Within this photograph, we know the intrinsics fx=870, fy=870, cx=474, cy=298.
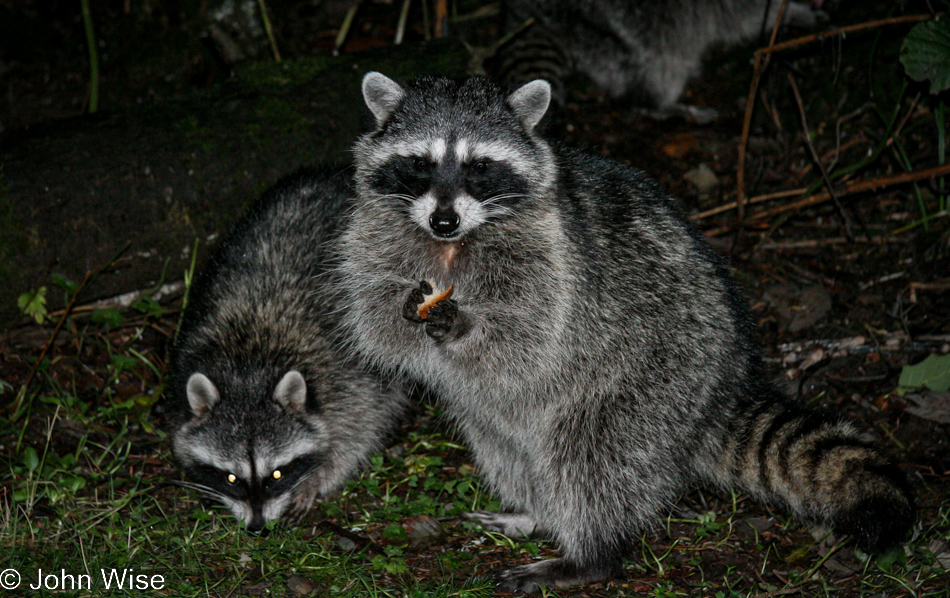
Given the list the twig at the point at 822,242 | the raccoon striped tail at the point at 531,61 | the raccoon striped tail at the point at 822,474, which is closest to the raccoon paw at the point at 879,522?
the raccoon striped tail at the point at 822,474

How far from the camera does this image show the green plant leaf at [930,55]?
4.29m

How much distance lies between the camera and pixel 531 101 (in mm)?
3492

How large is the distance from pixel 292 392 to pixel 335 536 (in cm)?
69

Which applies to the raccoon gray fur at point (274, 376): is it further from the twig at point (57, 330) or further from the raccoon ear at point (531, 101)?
the raccoon ear at point (531, 101)

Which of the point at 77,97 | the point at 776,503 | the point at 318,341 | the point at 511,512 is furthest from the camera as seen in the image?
the point at 77,97

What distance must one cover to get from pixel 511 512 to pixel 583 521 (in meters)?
0.60

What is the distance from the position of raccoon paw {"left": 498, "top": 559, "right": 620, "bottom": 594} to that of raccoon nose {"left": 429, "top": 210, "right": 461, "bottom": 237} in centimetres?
142

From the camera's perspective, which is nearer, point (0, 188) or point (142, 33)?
point (0, 188)

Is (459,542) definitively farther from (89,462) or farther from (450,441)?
(89,462)

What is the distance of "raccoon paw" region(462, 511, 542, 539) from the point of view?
3.87 metres

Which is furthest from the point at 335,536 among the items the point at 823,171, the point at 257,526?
the point at 823,171

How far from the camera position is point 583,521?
355 cm

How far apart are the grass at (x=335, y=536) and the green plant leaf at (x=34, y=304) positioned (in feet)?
0.86

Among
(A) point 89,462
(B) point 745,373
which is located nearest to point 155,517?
(A) point 89,462
